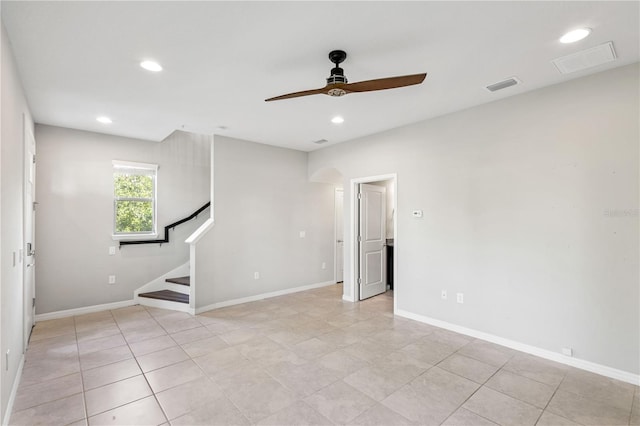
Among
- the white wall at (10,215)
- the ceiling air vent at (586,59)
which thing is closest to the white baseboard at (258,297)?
the white wall at (10,215)

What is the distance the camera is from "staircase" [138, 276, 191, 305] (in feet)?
16.1

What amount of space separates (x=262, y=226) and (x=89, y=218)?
105 inches

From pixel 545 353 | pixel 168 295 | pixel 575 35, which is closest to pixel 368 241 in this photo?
pixel 545 353

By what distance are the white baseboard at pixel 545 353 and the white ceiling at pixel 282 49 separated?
276cm

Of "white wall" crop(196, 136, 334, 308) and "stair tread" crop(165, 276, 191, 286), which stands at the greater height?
"white wall" crop(196, 136, 334, 308)

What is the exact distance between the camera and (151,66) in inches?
108

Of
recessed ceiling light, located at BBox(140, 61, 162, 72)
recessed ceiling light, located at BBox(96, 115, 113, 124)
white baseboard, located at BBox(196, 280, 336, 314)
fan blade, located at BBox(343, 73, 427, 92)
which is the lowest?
white baseboard, located at BBox(196, 280, 336, 314)

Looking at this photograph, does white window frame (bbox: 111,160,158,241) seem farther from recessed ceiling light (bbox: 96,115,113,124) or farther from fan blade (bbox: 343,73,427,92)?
fan blade (bbox: 343,73,427,92)

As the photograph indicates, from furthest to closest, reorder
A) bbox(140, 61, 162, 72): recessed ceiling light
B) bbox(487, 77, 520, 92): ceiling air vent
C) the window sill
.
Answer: the window sill < bbox(487, 77, 520, 92): ceiling air vent < bbox(140, 61, 162, 72): recessed ceiling light

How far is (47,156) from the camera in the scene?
4445 mm

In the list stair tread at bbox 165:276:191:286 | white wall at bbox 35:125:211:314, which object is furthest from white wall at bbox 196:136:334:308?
white wall at bbox 35:125:211:314

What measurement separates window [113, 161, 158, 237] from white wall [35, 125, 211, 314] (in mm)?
103

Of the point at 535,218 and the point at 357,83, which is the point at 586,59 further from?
the point at 357,83

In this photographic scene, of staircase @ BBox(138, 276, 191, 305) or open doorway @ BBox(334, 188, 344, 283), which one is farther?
open doorway @ BBox(334, 188, 344, 283)
